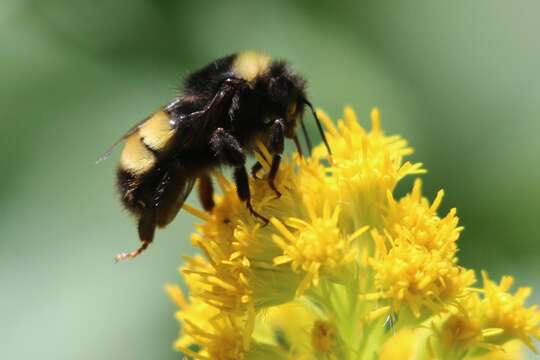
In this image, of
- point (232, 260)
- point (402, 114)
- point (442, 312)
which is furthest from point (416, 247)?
point (402, 114)

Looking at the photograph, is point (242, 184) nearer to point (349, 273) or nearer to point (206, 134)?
point (206, 134)

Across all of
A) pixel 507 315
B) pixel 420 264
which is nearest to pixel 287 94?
pixel 420 264

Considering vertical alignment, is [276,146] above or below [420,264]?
above

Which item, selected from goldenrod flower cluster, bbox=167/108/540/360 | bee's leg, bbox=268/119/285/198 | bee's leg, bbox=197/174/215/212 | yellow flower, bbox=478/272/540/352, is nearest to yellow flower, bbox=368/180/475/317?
goldenrod flower cluster, bbox=167/108/540/360

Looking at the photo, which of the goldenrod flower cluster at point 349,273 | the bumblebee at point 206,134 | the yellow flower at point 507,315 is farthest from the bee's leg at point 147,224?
the yellow flower at point 507,315

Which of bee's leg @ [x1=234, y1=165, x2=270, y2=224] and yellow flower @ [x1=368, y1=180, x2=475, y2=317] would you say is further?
bee's leg @ [x1=234, y1=165, x2=270, y2=224]

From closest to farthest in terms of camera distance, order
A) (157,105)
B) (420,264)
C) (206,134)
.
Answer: (420,264), (206,134), (157,105)

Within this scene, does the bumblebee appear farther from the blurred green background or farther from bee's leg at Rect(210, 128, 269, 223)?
the blurred green background

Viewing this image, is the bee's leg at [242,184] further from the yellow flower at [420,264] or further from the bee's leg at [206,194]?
the yellow flower at [420,264]
